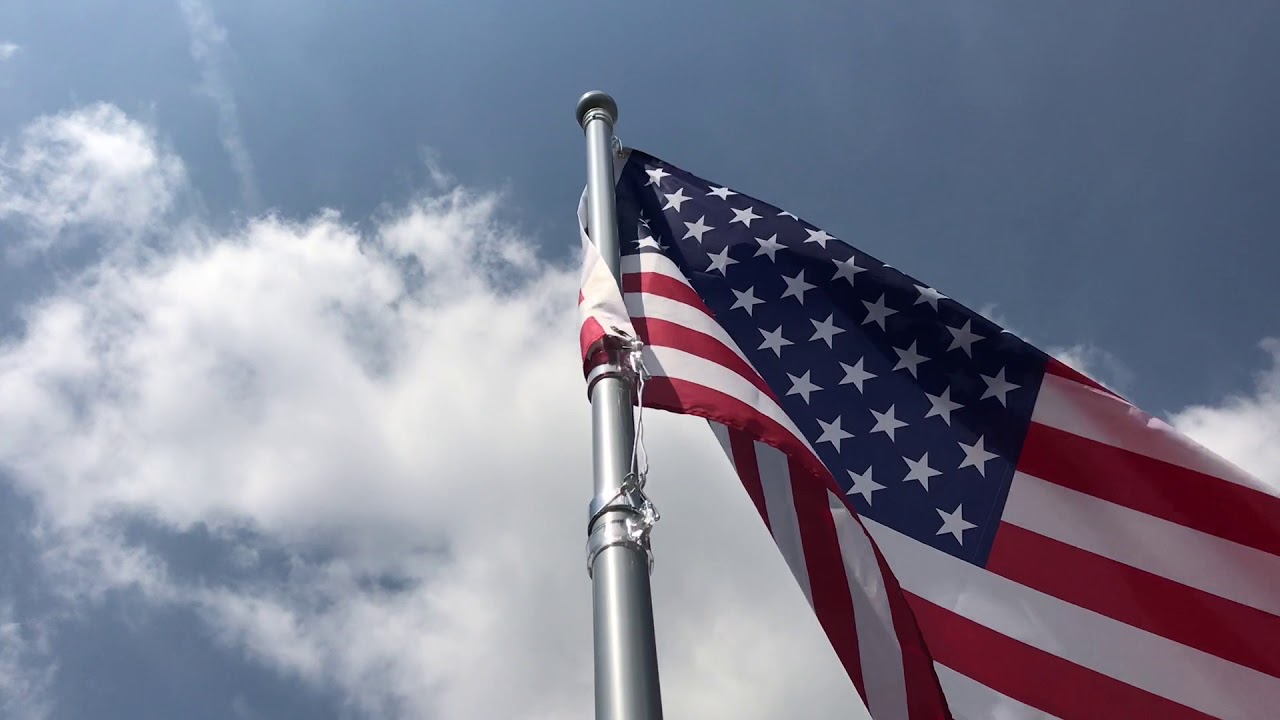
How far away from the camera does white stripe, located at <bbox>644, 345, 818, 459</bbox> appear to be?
5797 mm

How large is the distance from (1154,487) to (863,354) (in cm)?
229

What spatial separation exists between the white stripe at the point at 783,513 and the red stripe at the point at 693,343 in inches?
30.0

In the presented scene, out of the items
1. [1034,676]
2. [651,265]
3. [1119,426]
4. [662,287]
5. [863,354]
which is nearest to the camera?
[1034,676]

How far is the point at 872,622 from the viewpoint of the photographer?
20.0 feet

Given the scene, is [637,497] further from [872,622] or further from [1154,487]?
[1154,487]

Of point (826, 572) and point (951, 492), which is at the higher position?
point (951, 492)

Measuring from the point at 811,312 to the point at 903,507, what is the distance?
1831 millimetres

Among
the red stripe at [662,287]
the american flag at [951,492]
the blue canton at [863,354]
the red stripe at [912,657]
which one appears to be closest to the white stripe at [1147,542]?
the american flag at [951,492]

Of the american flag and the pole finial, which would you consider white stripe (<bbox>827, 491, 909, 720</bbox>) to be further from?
the pole finial

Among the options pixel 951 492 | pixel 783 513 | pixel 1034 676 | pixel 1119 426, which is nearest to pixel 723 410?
pixel 783 513

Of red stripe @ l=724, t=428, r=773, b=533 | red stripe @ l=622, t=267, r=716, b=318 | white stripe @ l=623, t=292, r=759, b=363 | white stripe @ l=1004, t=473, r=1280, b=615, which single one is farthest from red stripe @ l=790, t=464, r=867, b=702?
red stripe @ l=622, t=267, r=716, b=318

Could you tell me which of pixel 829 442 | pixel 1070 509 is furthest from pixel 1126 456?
pixel 829 442

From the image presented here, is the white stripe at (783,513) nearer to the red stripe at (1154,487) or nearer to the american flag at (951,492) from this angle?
the american flag at (951,492)

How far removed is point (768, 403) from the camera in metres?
5.93
